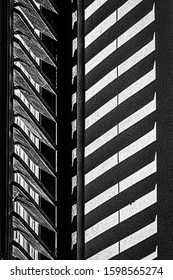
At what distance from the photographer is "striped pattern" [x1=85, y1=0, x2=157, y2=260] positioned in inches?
83.5

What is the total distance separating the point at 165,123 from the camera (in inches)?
83.4

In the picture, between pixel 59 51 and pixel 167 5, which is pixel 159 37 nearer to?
pixel 167 5

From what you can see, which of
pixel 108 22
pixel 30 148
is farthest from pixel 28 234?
pixel 108 22

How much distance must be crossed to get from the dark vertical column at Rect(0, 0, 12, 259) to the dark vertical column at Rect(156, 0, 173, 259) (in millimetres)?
651

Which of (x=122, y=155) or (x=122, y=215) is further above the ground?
(x=122, y=155)

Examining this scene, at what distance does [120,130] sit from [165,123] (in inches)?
5.7

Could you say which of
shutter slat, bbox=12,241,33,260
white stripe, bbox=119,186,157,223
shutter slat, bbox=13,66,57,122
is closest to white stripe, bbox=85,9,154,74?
shutter slat, bbox=13,66,57,122

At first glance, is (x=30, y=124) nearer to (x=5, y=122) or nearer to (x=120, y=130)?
(x=5, y=122)

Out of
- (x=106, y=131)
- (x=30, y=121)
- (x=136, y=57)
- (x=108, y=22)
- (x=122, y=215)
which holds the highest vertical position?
(x=108, y=22)

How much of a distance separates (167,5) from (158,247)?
2.47 ft

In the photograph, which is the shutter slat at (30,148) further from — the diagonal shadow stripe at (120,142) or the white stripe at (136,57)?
the white stripe at (136,57)

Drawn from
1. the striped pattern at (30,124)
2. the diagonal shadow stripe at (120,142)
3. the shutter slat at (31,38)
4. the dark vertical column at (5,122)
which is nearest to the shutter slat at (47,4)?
the striped pattern at (30,124)

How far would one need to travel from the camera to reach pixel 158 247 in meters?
2.09
